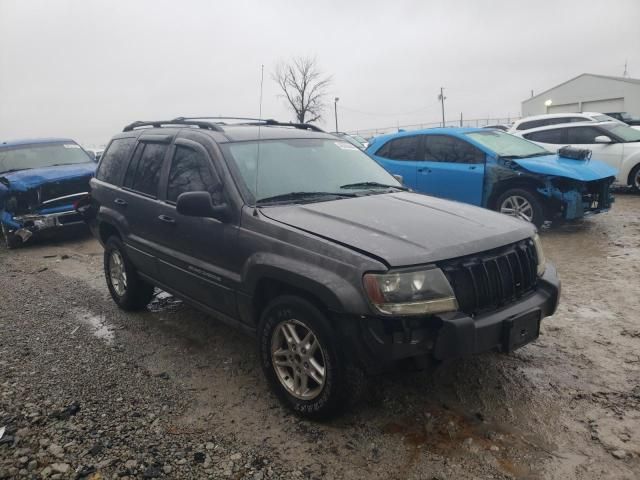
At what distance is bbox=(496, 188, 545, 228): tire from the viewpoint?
693cm

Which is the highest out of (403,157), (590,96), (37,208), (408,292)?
(590,96)

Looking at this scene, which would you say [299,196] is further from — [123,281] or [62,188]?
[62,188]

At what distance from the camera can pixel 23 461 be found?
2.67 metres

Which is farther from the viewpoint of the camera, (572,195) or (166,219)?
(572,195)

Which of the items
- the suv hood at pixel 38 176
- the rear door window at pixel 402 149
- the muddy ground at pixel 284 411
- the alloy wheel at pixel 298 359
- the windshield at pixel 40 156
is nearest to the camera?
the muddy ground at pixel 284 411

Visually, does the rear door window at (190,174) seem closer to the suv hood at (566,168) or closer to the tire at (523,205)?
the tire at (523,205)

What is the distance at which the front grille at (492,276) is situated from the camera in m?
2.63

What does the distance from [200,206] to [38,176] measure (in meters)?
6.51

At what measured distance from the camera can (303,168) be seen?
3.68m

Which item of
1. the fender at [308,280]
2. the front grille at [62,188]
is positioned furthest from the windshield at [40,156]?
the fender at [308,280]

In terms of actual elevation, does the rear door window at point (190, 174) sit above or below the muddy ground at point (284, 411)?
above

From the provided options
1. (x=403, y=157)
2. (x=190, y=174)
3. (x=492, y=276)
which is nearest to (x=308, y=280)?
(x=492, y=276)

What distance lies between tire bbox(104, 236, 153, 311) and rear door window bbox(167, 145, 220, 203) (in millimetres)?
1163

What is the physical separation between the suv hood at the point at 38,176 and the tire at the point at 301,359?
6.73 m
